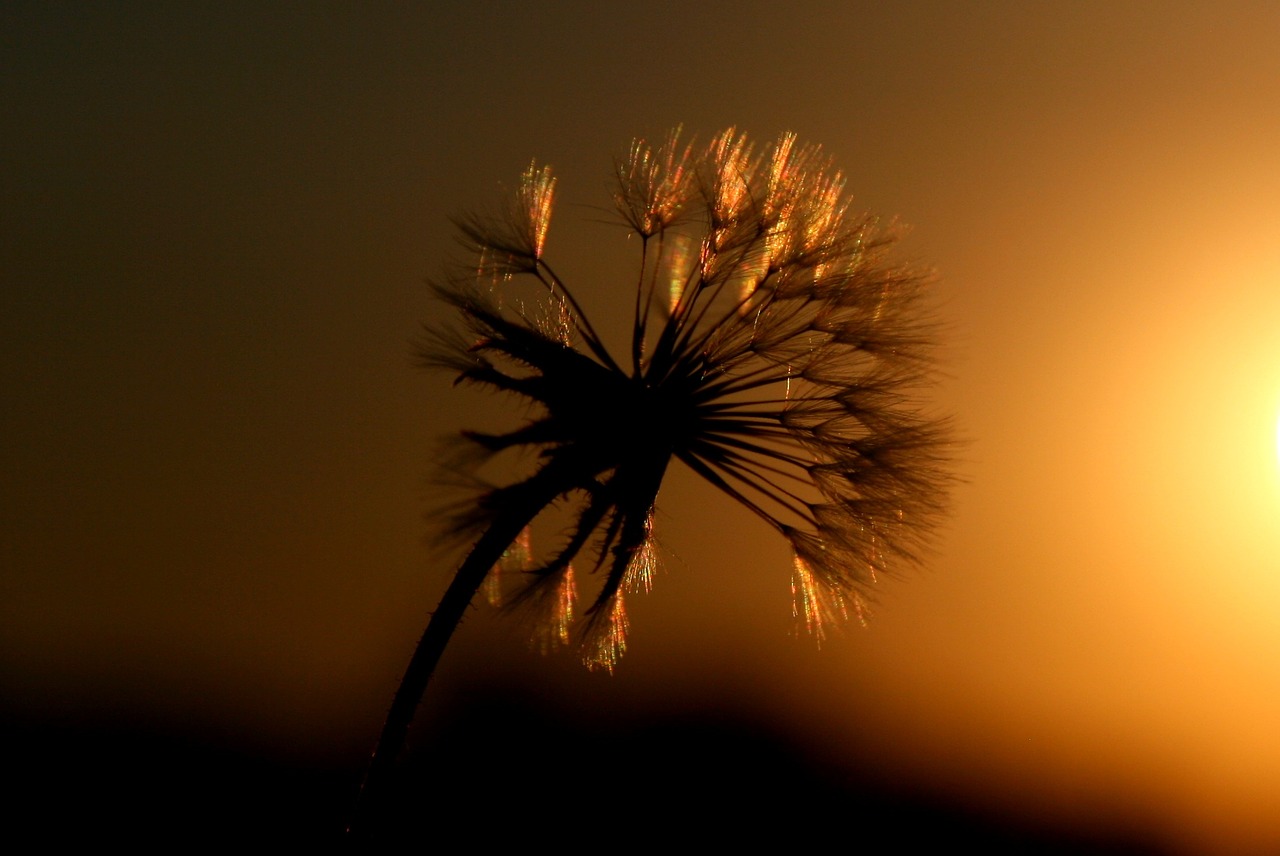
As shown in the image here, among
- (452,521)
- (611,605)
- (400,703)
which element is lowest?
(400,703)

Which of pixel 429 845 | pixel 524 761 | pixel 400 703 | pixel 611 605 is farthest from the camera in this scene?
pixel 524 761

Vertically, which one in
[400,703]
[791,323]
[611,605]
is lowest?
[400,703]

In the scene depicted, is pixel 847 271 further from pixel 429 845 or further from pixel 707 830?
pixel 429 845

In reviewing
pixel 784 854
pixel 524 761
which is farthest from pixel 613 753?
pixel 784 854

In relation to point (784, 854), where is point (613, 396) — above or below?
above

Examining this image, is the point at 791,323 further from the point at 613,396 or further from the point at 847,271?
the point at 613,396

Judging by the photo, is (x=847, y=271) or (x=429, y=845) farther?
(x=429, y=845)

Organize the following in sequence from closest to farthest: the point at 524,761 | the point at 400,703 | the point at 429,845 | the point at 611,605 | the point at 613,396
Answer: the point at 400,703 → the point at 613,396 → the point at 611,605 → the point at 429,845 → the point at 524,761

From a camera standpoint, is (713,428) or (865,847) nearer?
(713,428)

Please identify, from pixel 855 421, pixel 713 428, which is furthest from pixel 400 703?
pixel 855 421

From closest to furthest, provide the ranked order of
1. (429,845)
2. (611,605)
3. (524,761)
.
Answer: (611,605)
(429,845)
(524,761)
